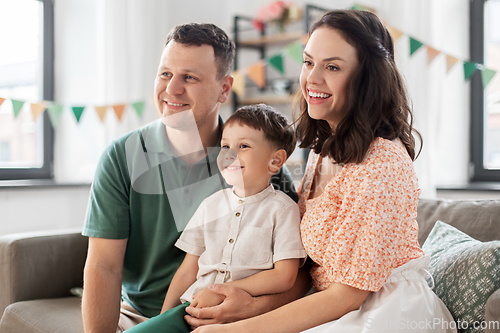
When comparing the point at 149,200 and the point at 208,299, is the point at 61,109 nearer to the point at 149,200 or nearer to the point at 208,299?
the point at 149,200

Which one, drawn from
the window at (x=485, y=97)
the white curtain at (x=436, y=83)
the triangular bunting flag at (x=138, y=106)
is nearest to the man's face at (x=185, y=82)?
the white curtain at (x=436, y=83)

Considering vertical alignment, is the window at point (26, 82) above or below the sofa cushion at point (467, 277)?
above

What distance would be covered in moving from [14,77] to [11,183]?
79 centimetres

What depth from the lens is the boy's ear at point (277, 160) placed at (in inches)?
51.9

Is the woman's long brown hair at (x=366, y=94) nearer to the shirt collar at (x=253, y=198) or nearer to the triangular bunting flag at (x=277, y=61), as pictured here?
the shirt collar at (x=253, y=198)

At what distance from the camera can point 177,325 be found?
119cm

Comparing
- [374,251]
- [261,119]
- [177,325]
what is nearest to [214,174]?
[261,119]

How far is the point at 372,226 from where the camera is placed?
1021 mm

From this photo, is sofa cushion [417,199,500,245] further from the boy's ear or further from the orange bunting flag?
the orange bunting flag

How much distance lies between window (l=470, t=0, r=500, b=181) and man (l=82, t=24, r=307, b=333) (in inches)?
76.9

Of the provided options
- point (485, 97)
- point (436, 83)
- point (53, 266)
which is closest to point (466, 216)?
point (436, 83)

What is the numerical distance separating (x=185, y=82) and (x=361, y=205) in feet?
2.45

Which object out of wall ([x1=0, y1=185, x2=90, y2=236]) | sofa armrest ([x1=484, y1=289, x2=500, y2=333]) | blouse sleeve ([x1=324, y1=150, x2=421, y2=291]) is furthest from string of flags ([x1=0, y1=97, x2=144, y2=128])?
sofa armrest ([x1=484, y1=289, x2=500, y2=333])

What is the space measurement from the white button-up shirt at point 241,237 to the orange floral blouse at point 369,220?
10cm
